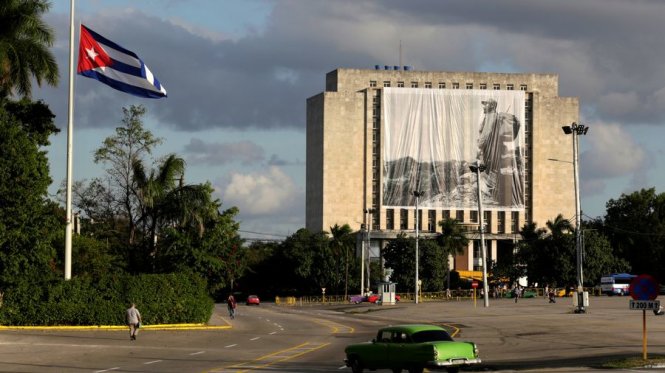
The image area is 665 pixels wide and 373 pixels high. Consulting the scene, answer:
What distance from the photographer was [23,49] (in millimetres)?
53219

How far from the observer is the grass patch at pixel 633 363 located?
102ft

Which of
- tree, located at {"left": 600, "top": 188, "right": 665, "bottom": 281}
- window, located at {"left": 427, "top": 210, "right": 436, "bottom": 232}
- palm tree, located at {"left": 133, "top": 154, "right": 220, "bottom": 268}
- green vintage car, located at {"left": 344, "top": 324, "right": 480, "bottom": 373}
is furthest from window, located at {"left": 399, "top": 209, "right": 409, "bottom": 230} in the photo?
green vintage car, located at {"left": 344, "top": 324, "right": 480, "bottom": 373}

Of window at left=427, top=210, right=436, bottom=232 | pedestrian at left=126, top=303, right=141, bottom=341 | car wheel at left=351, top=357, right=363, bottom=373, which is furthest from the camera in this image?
window at left=427, top=210, right=436, bottom=232

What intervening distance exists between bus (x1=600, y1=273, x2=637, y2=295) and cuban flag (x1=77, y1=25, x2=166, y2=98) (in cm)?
8704

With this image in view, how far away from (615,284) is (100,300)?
83.6 meters

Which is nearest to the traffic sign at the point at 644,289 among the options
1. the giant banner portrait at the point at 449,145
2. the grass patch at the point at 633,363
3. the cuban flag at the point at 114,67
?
the grass patch at the point at 633,363

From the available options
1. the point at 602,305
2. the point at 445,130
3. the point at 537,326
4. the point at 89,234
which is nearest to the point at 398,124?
the point at 445,130

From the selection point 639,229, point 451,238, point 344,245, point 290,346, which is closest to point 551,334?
point 290,346

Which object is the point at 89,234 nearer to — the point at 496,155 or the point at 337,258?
the point at 337,258

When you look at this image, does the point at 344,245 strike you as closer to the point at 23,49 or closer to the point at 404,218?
the point at 404,218

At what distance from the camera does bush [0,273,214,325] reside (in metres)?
47.8

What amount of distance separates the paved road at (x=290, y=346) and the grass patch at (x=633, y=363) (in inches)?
26.1

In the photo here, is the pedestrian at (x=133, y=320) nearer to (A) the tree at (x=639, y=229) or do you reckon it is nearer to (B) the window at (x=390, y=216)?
(A) the tree at (x=639, y=229)

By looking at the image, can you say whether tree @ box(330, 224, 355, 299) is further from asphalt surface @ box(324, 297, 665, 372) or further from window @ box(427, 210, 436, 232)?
asphalt surface @ box(324, 297, 665, 372)
